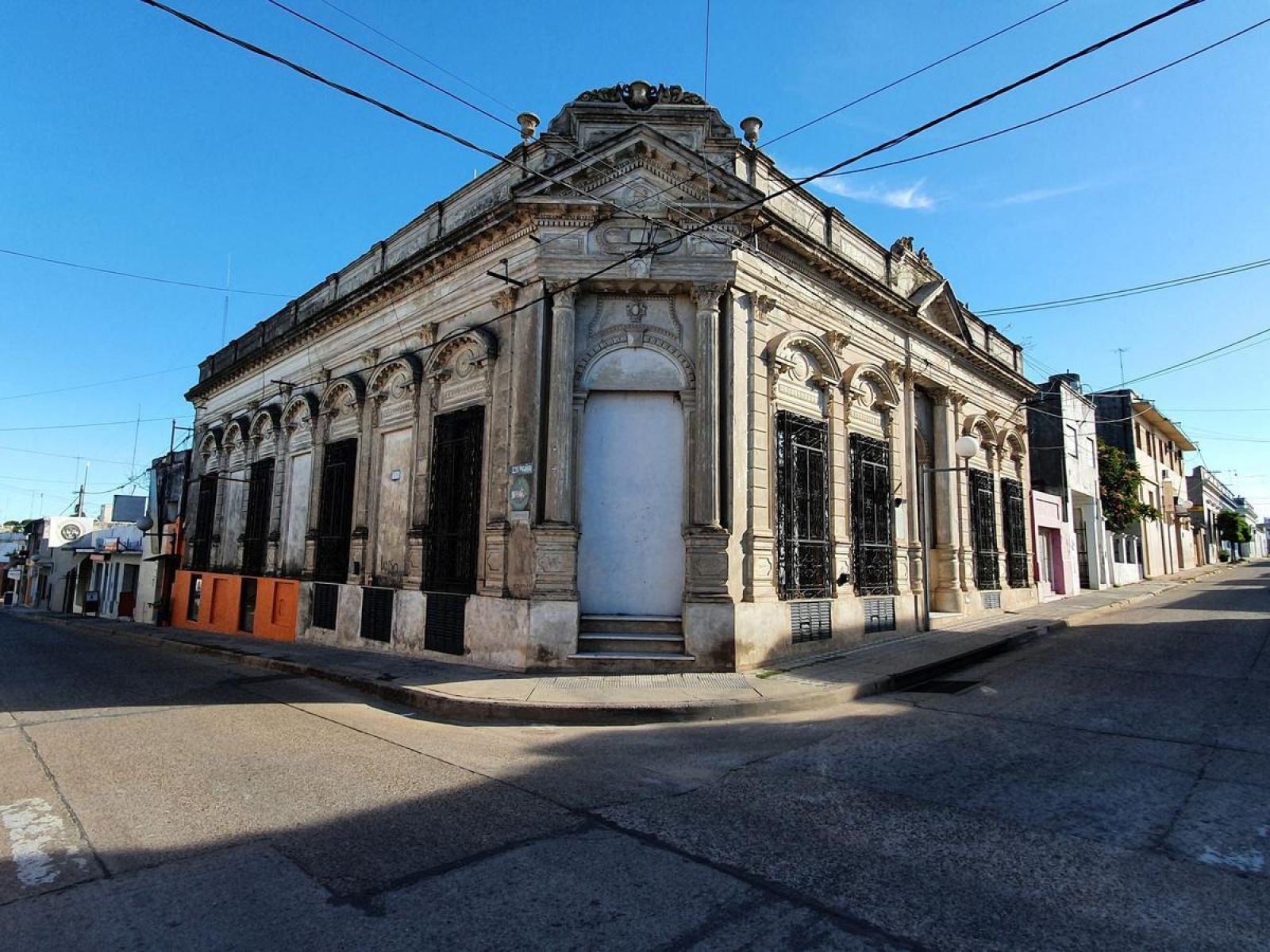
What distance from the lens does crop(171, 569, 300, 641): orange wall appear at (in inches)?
659

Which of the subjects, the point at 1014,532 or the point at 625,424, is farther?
the point at 1014,532

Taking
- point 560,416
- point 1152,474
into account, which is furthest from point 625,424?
point 1152,474

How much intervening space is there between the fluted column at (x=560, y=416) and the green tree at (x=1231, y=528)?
72.5 metres

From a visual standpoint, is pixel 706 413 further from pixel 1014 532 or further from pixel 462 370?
pixel 1014 532

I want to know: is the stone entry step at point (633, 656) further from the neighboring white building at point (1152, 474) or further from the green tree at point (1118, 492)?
the neighboring white building at point (1152, 474)

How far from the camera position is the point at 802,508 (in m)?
12.3

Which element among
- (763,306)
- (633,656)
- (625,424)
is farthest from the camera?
(763,306)

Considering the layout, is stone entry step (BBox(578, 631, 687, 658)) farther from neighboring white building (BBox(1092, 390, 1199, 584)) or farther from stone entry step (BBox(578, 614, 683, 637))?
neighboring white building (BBox(1092, 390, 1199, 584))

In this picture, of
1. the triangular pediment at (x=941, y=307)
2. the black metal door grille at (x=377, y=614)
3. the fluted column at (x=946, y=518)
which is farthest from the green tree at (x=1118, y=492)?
the black metal door grille at (x=377, y=614)

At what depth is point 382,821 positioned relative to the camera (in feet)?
14.4

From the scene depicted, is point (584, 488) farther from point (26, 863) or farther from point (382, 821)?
point (26, 863)

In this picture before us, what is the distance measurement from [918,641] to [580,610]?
710 centimetres

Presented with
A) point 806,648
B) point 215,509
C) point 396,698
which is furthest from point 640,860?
point 215,509

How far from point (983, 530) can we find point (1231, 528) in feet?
205
